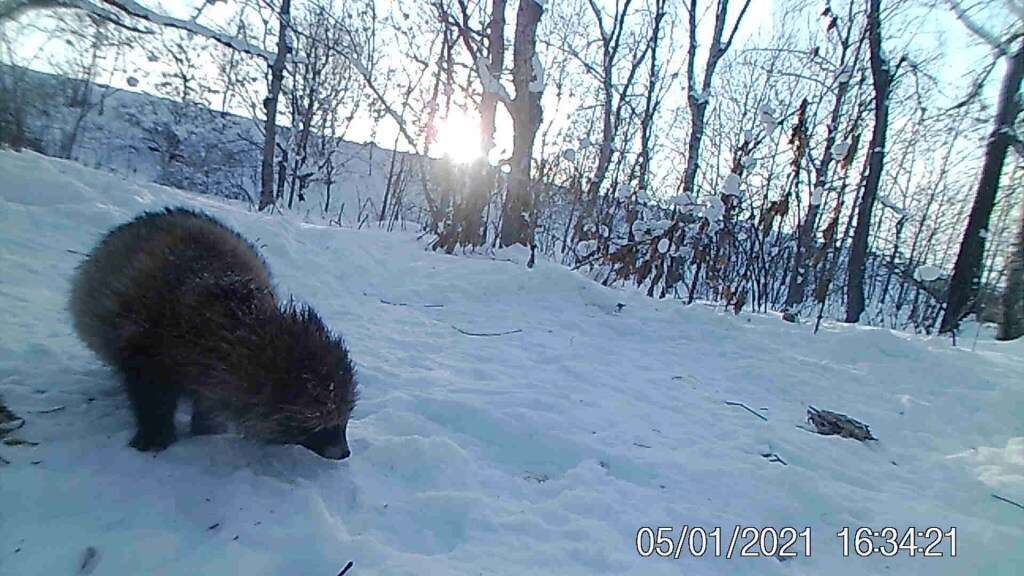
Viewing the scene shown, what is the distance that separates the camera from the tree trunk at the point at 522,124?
8641mm

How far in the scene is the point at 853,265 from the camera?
10.1 meters

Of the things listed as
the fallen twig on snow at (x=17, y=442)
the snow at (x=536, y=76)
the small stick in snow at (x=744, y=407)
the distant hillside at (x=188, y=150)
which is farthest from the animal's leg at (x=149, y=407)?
the distant hillside at (x=188, y=150)

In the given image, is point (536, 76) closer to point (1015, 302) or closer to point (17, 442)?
point (1015, 302)

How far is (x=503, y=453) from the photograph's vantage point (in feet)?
8.36

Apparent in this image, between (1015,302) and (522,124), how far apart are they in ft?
24.0

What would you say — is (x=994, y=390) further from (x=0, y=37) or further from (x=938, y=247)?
(x=938, y=247)

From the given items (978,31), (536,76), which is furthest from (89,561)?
(978,31)

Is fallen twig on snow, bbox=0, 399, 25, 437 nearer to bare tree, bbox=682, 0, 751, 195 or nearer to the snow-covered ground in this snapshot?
the snow-covered ground

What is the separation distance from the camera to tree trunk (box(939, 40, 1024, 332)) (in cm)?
807

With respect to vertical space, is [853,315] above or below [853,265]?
below

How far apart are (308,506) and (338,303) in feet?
11.0

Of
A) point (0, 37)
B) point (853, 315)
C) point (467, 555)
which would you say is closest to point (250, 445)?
point (467, 555)

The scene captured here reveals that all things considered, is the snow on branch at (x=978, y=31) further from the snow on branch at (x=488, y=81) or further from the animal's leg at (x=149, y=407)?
the animal's leg at (x=149, y=407)

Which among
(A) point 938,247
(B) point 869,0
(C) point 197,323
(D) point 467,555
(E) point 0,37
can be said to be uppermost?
(B) point 869,0
